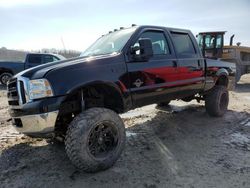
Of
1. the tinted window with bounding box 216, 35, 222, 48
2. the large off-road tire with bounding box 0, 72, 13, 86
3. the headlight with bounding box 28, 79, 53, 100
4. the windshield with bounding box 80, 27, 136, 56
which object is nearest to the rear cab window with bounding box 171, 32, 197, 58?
the windshield with bounding box 80, 27, 136, 56

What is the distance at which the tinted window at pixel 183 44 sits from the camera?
582 centimetres

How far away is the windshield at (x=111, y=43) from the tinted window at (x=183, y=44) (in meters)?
1.15

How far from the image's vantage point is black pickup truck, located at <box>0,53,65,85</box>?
48.5ft

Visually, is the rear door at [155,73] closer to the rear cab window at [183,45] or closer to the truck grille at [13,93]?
the rear cab window at [183,45]

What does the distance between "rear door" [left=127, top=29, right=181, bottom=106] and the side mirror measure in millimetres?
95

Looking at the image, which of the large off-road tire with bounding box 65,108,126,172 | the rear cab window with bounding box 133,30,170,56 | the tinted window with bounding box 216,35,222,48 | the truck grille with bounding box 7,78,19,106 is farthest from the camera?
the tinted window with bounding box 216,35,222,48

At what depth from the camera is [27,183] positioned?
3.71 meters

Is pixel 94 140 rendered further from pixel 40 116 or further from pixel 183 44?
pixel 183 44

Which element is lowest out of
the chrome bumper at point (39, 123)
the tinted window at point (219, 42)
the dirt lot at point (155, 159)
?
the dirt lot at point (155, 159)

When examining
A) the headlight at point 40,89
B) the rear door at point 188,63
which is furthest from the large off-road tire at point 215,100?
the headlight at point 40,89

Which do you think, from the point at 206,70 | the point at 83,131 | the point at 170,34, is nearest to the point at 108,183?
the point at 83,131

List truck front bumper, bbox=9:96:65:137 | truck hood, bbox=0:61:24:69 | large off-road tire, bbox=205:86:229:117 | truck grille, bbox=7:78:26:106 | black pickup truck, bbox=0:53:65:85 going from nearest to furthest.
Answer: truck front bumper, bbox=9:96:65:137 < truck grille, bbox=7:78:26:106 < large off-road tire, bbox=205:86:229:117 < black pickup truck, bbox=0:53:65:85 < truck hood, bbox=0:61:24:69

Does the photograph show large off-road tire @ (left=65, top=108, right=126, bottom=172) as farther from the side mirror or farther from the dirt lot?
the side mirror

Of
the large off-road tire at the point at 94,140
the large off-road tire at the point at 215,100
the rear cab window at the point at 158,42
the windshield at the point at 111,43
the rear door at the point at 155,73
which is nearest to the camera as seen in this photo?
the large off-road tire at the point at 94,140
